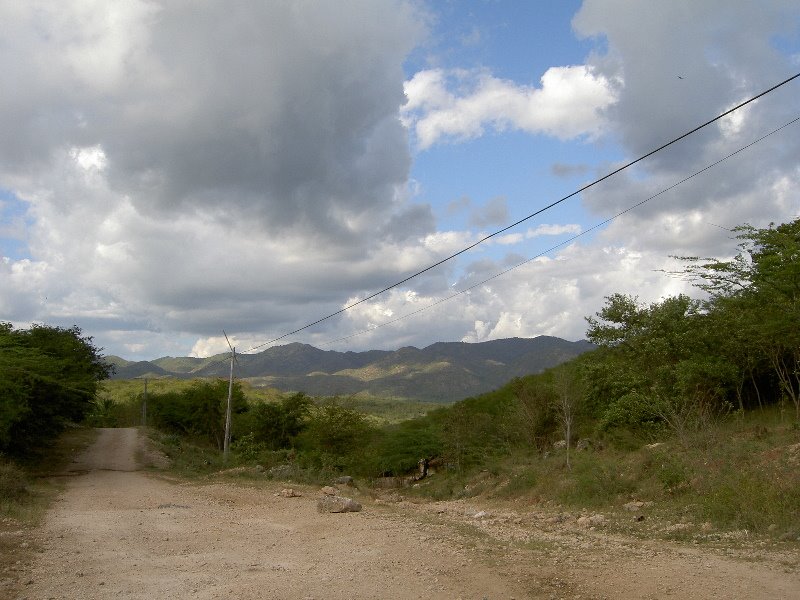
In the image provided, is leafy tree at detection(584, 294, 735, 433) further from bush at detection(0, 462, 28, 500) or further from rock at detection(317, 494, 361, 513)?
bush at detection(0, 462, 28, 500)

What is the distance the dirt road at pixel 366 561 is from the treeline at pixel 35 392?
917 cm

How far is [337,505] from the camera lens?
15711 millimetres

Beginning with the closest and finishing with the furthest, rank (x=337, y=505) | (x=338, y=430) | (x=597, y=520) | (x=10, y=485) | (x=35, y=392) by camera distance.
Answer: (x=337, y=505)
(x=597, y=520)
(x=10, y=485)
(x=35, y=392)
(x=338, y=430)

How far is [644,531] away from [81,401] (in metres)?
27.9

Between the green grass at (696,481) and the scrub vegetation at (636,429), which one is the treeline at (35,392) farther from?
the green grass at (696,481)

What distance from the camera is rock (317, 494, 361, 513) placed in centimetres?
1562

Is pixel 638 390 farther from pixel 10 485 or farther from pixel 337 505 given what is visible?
pixel 10 485

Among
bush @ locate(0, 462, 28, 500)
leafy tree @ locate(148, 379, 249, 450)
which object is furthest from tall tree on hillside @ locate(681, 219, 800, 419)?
leafy tree @ locate(148, 379, 249, 450)

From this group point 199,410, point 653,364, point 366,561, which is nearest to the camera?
point 366,561

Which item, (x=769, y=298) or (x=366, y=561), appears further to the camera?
(x=769, y=298)

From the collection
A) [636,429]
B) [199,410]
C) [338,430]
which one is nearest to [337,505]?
[636,429]

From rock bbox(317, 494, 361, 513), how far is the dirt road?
11.4 inches

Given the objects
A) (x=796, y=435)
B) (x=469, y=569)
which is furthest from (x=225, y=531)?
(x=796, y=435)

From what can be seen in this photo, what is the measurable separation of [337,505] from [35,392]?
18.2m
